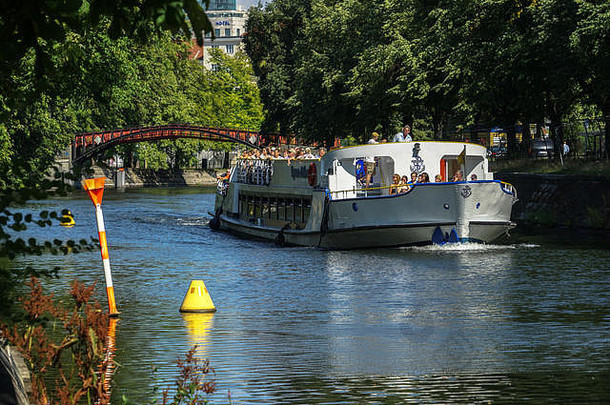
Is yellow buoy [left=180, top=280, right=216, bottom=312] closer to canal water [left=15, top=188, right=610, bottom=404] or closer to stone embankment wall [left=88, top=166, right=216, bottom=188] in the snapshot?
canal water [left=15, top=188, right=610, bottom=404]

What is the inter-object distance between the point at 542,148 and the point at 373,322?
30989 mm

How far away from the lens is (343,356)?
14594 mm

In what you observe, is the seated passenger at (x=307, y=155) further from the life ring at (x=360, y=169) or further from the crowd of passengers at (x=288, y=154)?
the life ring at (x=360, y=169)

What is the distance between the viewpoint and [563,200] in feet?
133

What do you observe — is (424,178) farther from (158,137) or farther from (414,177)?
(158,137)

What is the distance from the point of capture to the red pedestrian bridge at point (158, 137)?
85688 millimetres

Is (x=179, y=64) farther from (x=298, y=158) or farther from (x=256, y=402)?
(x=256, y=402)

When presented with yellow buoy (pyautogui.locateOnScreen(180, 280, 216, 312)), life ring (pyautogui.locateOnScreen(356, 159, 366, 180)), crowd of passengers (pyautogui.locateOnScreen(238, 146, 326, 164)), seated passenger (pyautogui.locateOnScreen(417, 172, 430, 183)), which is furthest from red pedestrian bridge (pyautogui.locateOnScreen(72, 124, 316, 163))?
yellow buoy (pyautogui.locateOnScreen(180, 280, 216, 312))

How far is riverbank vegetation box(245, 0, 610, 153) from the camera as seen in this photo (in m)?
41.9

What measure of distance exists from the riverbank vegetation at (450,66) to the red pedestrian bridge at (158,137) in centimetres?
1126

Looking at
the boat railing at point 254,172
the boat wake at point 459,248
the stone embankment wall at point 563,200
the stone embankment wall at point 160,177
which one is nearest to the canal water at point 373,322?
the boat wake at point 459,248

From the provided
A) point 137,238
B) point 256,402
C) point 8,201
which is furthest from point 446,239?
point 8,201

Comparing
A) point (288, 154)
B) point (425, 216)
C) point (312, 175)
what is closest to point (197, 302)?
point (425, 216)

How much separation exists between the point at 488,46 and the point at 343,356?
34172 millimetres
